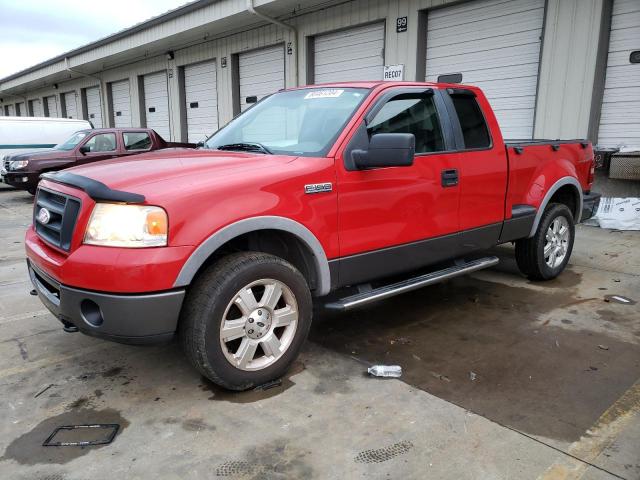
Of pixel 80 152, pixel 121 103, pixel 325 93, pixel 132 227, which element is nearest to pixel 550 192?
pixel 325 93

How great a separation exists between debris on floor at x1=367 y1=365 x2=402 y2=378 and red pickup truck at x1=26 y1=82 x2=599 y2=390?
442mm

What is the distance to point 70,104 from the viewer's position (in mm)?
27156

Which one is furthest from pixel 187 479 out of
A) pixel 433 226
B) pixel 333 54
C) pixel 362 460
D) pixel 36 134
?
pixel 36 134

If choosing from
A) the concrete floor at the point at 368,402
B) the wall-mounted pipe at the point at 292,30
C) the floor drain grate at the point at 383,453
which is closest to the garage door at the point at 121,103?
the wall-mounted pipe at the point at 292,30

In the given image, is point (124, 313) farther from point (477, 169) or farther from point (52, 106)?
point (52, 106)

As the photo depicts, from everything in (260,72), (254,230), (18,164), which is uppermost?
(260,72)

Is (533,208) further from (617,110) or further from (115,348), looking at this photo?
(617,110)

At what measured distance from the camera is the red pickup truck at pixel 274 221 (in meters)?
2.68

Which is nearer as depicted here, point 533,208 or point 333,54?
point 533,208

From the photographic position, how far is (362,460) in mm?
2447

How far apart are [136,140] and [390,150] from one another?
10.4m

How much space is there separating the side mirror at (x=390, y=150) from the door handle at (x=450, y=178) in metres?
0.80

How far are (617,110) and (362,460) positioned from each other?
318 inches

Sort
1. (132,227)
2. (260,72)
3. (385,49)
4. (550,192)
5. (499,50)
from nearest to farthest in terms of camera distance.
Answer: (132,227) < (550,192) < (499,50) < (385,49) < (260,72)
